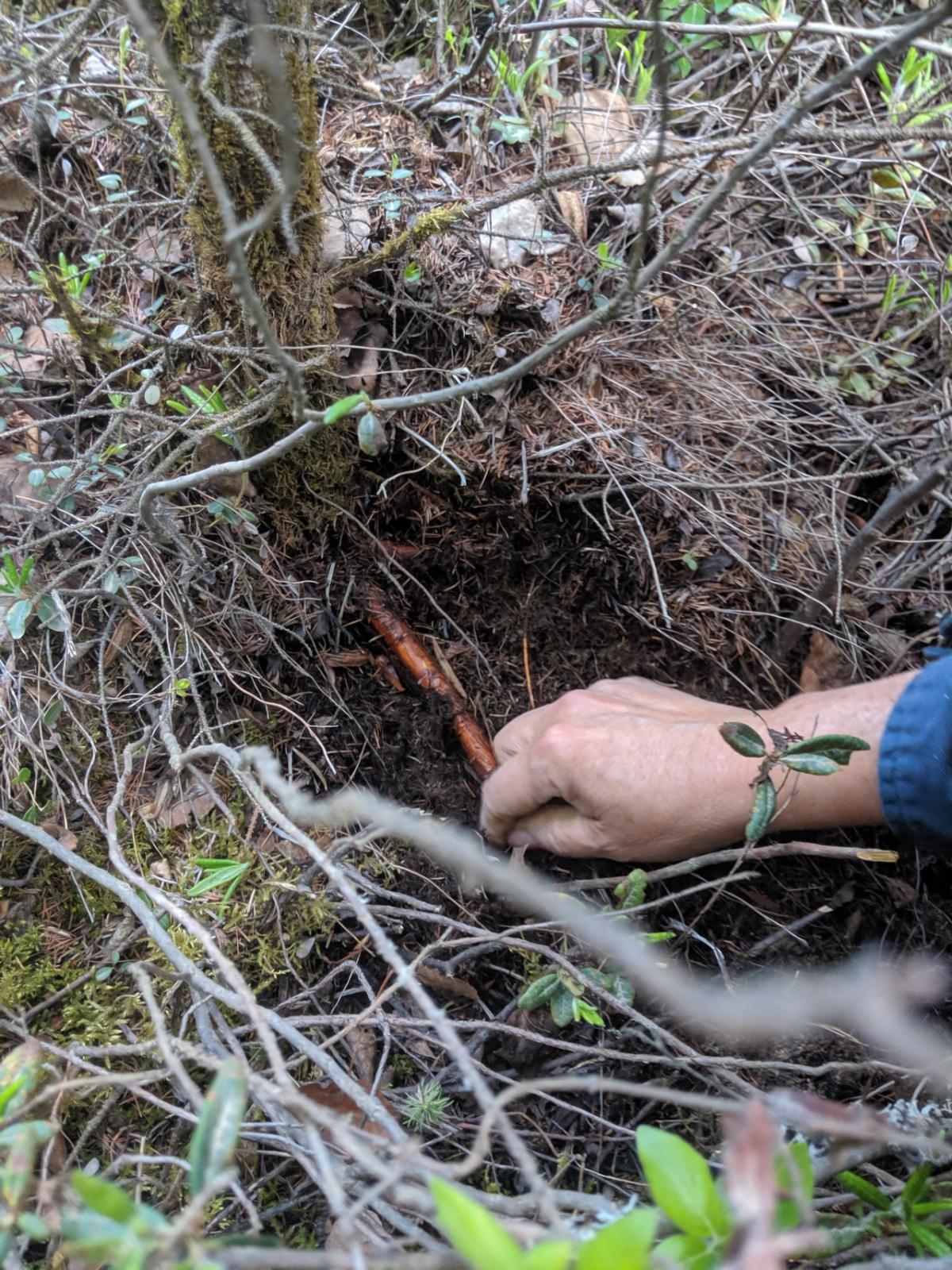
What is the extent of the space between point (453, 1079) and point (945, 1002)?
1.09 m

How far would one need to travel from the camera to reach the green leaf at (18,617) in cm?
154

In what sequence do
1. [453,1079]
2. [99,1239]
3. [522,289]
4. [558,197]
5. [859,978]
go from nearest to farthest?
[99,1239]
[859,978]
[453,1079]
[522,289]
[558,197]

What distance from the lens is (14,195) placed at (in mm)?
2072

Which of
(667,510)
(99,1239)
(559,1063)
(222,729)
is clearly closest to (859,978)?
(559,1063)

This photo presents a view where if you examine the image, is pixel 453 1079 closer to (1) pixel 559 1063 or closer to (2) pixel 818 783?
(1) pixel 559 1063

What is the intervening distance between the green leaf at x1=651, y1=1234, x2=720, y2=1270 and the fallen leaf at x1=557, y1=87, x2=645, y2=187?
2375 millimetres

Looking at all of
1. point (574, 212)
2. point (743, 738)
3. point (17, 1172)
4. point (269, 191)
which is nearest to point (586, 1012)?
point (743, 738)

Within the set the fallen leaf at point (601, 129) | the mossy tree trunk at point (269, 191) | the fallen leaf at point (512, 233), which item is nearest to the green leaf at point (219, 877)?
the mossy tree trunk at point (269, 191)

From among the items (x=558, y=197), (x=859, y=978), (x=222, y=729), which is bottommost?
(x=859, y=978)

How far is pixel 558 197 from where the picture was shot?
6.97 ft

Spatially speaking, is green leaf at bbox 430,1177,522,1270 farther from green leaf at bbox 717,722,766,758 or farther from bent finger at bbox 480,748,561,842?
bent finger at bbox 480,748,561,842

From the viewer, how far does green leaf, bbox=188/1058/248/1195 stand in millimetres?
721

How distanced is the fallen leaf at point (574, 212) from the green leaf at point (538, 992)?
188 centimetres

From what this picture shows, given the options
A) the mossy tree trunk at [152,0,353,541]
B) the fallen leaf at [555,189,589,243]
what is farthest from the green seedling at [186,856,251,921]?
the fallen leaf at [555,189,589,243]
